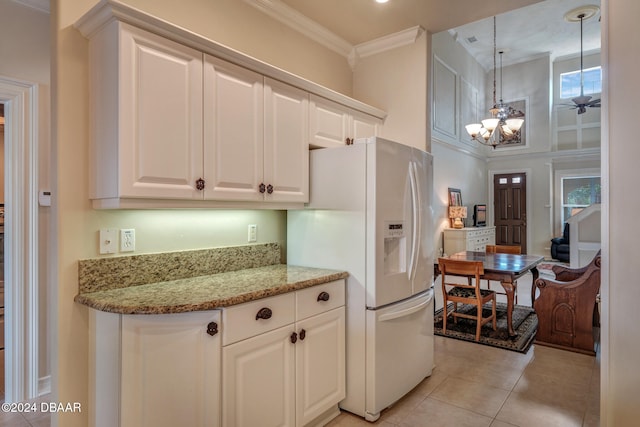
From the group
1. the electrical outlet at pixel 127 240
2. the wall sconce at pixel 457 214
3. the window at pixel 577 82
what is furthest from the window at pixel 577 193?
the electrical outlet at pixel 127 240

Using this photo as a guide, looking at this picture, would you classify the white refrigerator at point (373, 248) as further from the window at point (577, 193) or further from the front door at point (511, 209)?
the window at point (577, 193)

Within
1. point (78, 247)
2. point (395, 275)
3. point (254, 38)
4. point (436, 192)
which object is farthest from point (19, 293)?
point (436, 192)

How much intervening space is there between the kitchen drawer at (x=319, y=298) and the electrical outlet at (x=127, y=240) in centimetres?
92

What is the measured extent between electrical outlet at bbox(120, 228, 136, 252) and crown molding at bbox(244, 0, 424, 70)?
5.71 ft

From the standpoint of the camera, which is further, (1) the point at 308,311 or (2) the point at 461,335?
(2) the point at 461,335

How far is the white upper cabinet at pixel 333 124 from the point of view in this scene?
2.55 m

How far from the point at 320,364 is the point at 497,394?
4.73 feet

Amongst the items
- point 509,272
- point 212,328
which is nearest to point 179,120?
point 212,328

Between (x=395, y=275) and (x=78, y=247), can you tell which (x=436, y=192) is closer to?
(x=395, y=275)

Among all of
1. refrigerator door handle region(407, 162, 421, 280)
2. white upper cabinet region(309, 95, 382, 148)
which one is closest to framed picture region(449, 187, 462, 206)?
white upper cabinet region(309, 95, 382, 148)

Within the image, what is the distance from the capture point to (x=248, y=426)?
1761 millimetres

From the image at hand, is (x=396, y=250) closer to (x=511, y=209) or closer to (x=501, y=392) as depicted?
(x=501, y=392)

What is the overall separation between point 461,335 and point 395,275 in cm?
195

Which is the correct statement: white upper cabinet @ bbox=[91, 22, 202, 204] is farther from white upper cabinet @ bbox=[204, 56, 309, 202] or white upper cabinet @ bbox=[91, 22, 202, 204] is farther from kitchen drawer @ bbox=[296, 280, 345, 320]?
kitchen drawer @ bbox=[296, 280, 345, 320]
